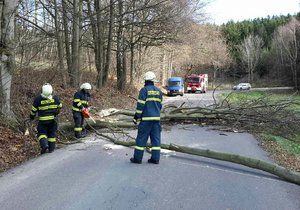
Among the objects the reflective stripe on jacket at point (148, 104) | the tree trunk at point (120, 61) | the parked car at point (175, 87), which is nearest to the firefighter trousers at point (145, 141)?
the reflective stripe on jacket at point (148, 104)

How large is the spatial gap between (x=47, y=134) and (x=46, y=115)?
1.73 ft

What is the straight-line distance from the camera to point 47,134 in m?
10.8

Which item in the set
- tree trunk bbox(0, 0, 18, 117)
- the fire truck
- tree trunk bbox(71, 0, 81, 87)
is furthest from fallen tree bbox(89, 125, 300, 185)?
the fire truck

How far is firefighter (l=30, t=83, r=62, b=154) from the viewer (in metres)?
10.5

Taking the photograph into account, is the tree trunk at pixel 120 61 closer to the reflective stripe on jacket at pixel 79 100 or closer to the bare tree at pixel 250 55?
the reflective stripe on jacket at pixel 79 100

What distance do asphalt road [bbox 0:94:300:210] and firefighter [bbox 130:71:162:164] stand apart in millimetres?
268

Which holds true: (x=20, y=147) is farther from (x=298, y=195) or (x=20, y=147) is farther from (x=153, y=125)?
(x=298, y=195)

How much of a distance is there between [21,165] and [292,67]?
57.6 metres

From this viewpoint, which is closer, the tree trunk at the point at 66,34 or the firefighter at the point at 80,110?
the firefighter at the point at 80,110

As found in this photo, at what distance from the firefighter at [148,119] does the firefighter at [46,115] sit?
8.12 ft

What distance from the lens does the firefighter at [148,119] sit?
922cm

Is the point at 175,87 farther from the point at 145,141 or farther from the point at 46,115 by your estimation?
the point at 145,141

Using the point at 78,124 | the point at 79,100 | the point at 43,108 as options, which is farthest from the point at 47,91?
the point at 79,100

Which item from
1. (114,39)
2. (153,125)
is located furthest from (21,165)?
(114,39)
